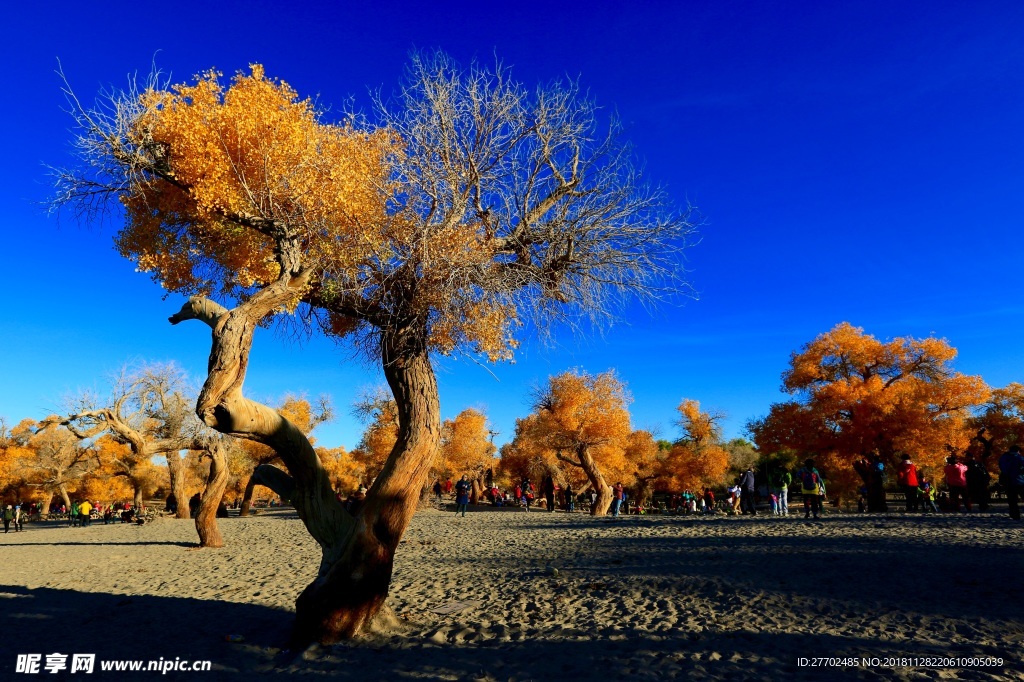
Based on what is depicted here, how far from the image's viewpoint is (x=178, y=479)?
90.7 feet

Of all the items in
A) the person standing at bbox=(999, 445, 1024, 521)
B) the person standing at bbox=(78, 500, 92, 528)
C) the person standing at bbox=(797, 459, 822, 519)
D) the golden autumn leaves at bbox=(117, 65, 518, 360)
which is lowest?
the person standing at bbox=(78, 500, 92, 528)

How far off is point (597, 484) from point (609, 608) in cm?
2353

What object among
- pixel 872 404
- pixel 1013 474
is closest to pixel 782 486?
pixel 1013 474

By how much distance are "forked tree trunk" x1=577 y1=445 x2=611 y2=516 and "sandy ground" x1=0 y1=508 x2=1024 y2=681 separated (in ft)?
53.1

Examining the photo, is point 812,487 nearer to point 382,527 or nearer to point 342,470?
point 382,527

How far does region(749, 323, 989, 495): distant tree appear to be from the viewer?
83.6ft

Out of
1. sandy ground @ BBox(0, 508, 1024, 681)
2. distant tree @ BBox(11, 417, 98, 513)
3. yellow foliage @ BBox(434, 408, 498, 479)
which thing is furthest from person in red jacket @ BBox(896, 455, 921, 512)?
yellow foliage @ BBox(434, 408, 498, 479)

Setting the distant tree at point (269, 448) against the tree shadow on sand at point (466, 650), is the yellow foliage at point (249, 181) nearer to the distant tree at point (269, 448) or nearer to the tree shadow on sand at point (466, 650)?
the tree shadow on sand at point (466, 650)

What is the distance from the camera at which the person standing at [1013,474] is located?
13.1 m

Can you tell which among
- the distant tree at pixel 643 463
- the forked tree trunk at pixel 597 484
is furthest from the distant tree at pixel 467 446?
the forked tree trunk at pixel 597 484

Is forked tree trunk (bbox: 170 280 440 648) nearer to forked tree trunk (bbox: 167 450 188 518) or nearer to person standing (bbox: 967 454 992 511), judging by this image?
person standing (bbox: 967 454 992 511)

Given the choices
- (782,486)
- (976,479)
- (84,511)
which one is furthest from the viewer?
(84,511)

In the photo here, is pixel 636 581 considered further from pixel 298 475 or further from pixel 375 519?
pixel 298 475

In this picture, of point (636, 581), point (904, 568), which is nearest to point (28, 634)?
point (636, 581)
